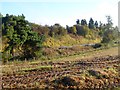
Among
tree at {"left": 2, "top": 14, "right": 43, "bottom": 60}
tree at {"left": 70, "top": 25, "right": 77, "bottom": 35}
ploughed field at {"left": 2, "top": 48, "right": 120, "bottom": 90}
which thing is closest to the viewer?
ploughed field at {"left": 2, "top": 48, "right": 120, "bottom": 90}

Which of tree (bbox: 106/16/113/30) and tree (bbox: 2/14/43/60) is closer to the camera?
tree (bbox: 2/14/43/60)

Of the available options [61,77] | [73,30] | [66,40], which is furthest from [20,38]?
[73,30]

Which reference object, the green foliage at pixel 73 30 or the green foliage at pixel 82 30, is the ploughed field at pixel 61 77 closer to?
the green foliage at pixel 73 30

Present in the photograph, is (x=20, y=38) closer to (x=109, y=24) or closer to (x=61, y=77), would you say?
(x=61, y=77)

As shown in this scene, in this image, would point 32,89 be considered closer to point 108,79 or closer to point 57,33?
point 108,79

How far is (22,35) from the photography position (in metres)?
46.2

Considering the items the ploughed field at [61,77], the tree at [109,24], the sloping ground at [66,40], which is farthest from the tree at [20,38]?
the tree at [109,24]

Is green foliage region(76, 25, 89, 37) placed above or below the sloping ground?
above

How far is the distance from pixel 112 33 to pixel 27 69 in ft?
140

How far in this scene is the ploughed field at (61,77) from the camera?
31969mm

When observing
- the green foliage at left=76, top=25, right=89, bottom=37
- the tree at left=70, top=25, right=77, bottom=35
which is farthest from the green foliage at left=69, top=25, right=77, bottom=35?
the green foliage at left=76, top=25, right=89, bottom=37

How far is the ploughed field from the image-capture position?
31969 mm

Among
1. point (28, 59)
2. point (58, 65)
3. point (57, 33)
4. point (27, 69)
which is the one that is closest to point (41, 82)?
point (27, 69)

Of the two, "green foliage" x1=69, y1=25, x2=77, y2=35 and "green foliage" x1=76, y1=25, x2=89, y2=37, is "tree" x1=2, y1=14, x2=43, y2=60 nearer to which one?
"green foliage" x1=69, y1=25, x2=77, y2=35
